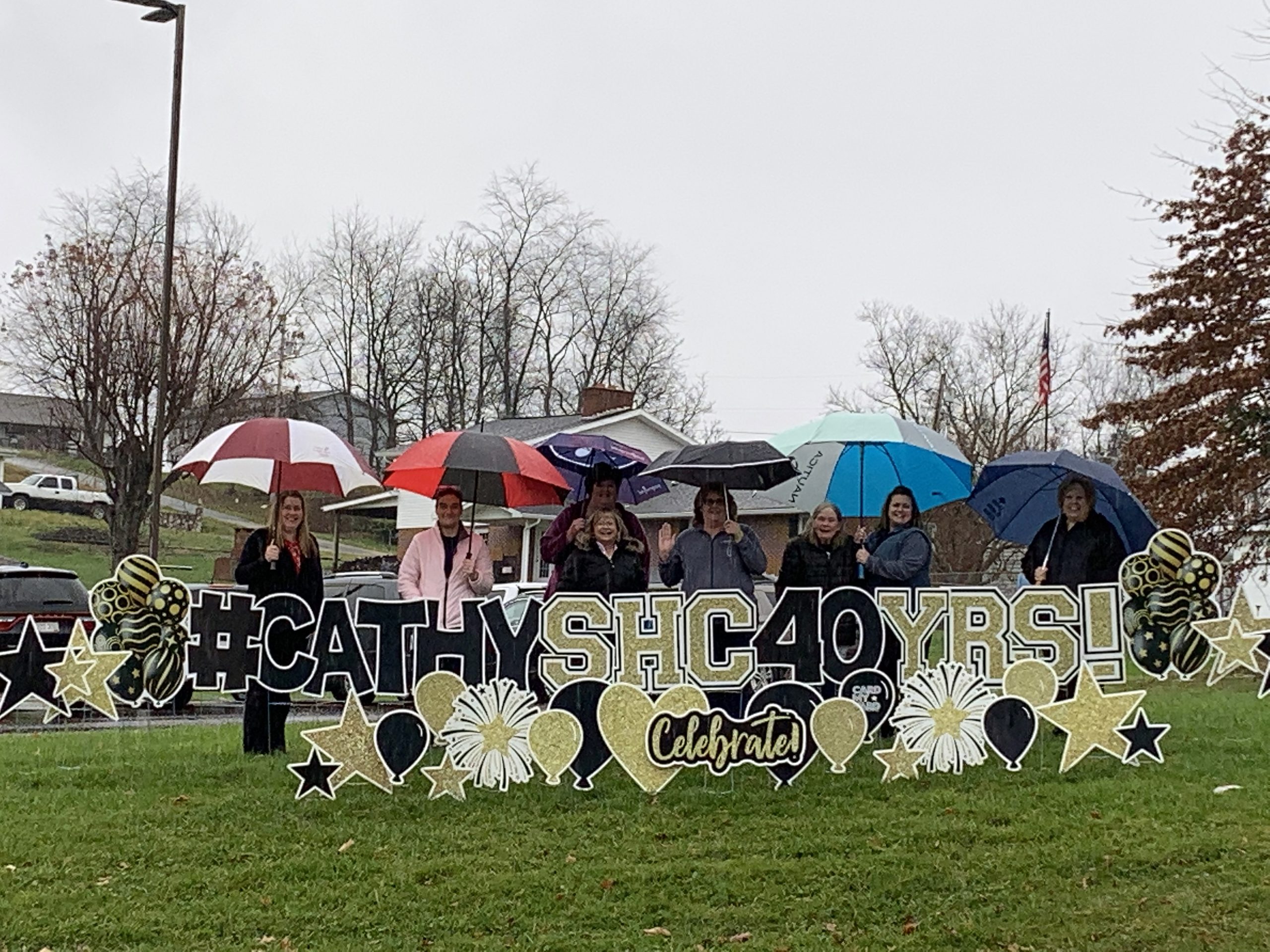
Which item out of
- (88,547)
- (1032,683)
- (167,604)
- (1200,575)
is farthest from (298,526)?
(88,547)

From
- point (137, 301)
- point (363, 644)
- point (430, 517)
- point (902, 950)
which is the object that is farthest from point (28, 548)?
point (902, 950)

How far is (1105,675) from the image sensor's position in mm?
7809

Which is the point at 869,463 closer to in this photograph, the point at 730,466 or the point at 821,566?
the point at 821,566

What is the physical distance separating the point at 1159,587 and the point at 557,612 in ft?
12.0

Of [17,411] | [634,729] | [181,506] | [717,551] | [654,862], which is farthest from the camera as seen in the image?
[17,411]

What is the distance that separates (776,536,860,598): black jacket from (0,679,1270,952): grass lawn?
117 cm

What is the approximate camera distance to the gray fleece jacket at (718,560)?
8.09 m

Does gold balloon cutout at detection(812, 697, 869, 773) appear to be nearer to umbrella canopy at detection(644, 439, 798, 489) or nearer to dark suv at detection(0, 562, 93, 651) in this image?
umbrella canopy at detection(644, 439, 798, 489)

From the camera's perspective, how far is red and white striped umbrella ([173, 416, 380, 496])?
7.94m

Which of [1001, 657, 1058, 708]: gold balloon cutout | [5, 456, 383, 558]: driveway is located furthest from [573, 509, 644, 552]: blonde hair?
[5, 456, 383, 558]: driveway

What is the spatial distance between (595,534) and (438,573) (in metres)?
1.01

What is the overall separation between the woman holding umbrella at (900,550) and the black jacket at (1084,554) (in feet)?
2.51

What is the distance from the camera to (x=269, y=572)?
313 inches

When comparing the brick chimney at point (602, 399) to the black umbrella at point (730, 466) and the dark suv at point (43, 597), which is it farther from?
the black umbrella at point (730, 466)
